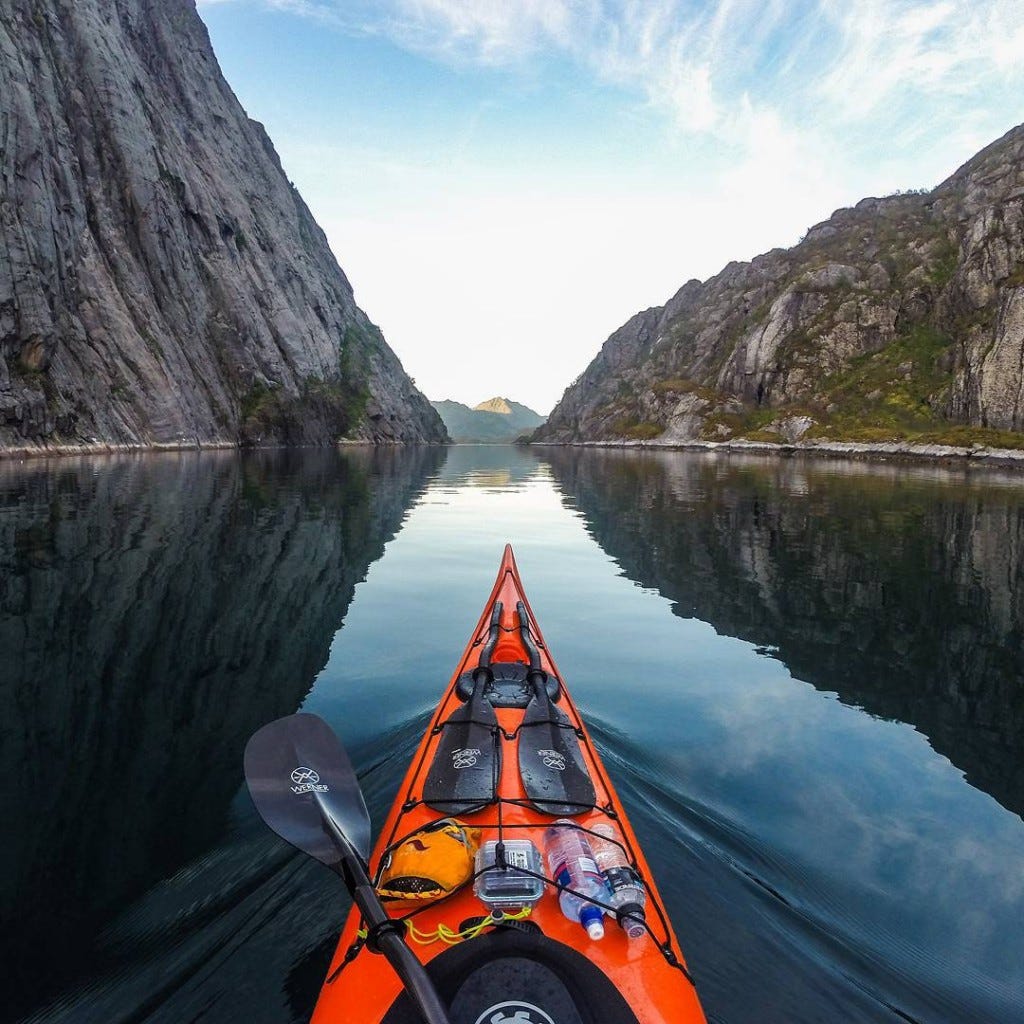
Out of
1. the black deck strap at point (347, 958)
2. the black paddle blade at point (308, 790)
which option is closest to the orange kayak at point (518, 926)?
the black deck strap at point (347, 958)

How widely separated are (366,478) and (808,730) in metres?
43.4

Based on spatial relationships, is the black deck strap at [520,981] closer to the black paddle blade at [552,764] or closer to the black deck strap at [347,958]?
the black deck strap at [347,958]

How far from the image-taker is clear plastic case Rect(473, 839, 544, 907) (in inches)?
161

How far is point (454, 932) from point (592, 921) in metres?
0.86

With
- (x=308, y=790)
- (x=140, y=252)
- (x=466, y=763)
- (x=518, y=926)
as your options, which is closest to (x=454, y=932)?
(x=518, y=926)

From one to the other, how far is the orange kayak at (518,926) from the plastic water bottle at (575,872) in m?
0.02

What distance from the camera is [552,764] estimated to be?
589 centimetres

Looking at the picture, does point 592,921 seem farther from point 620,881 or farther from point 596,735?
point 596,735

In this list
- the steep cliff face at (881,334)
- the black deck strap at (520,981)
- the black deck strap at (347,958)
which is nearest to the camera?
the black deck strap at (520,981)

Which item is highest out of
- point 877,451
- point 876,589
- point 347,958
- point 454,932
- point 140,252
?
point 140,252

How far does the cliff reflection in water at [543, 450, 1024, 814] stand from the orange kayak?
657 cm

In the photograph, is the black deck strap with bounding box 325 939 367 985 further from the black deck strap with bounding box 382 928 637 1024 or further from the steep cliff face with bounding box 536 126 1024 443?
the steep cliff face with bounding box 536 126 1024 443

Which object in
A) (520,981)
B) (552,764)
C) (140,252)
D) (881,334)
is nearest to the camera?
(520,981)

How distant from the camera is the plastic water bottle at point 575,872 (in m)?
3.94
